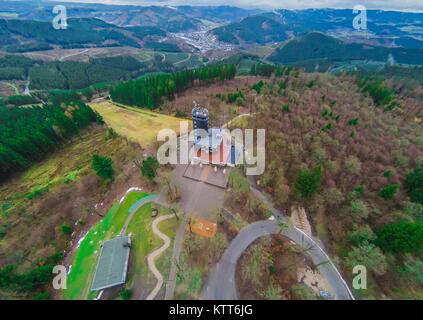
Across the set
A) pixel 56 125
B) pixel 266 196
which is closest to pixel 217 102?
pixel 266 196

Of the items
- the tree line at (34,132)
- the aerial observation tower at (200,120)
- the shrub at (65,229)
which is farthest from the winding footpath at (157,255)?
A: the tree line at (34,132)

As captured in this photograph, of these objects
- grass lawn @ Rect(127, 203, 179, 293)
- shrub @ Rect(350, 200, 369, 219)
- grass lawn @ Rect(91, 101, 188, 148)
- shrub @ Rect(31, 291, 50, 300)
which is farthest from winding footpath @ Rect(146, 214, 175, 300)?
shrub @ Rect(350, 200, 369, 219)

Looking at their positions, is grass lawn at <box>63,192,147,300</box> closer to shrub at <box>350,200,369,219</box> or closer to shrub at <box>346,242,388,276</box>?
shrub at <box>346,242,388,276</box>

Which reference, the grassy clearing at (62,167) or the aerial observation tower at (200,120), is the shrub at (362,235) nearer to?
the aerial observation tower at (200,120)

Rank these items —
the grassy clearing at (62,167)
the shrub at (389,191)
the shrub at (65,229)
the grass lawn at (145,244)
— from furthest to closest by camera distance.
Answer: the grassy clearing at (62,167), the shrub at (65,229), the shrub at (389,191), the grass lawn at (145,244)

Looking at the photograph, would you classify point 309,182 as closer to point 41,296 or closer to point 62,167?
point 41,296

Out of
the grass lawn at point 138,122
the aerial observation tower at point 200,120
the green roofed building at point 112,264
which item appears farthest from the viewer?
the grass lawn at point 138,122

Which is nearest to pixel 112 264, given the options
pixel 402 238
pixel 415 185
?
pixel 402 238
